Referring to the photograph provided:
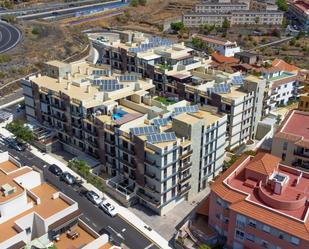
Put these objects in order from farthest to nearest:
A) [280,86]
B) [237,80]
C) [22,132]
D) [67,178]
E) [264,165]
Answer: [280,86]
[237,80]
[22,132]
[67,178]
[264,165]

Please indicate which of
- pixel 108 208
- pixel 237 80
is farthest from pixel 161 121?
pixel 237 80

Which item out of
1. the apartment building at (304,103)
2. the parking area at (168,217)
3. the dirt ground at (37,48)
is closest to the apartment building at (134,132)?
the parking area at (168,217)

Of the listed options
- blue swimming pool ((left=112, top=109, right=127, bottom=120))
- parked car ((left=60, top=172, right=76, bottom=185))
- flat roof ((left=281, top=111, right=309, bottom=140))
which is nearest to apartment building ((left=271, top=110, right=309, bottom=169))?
flat roof ((left=281, top=111, right=309, bottom=140))

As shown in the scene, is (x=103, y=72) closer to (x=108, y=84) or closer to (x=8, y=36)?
(x=108, y=84)

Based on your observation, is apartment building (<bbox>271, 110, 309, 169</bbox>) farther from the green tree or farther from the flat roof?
the green tree

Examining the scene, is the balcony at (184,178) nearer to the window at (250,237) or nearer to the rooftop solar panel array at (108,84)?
the window at (250,237)

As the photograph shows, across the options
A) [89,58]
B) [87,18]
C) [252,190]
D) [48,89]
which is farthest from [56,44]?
[252,190]

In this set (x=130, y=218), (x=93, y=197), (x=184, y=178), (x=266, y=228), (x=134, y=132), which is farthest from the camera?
(x=93, y=197)
